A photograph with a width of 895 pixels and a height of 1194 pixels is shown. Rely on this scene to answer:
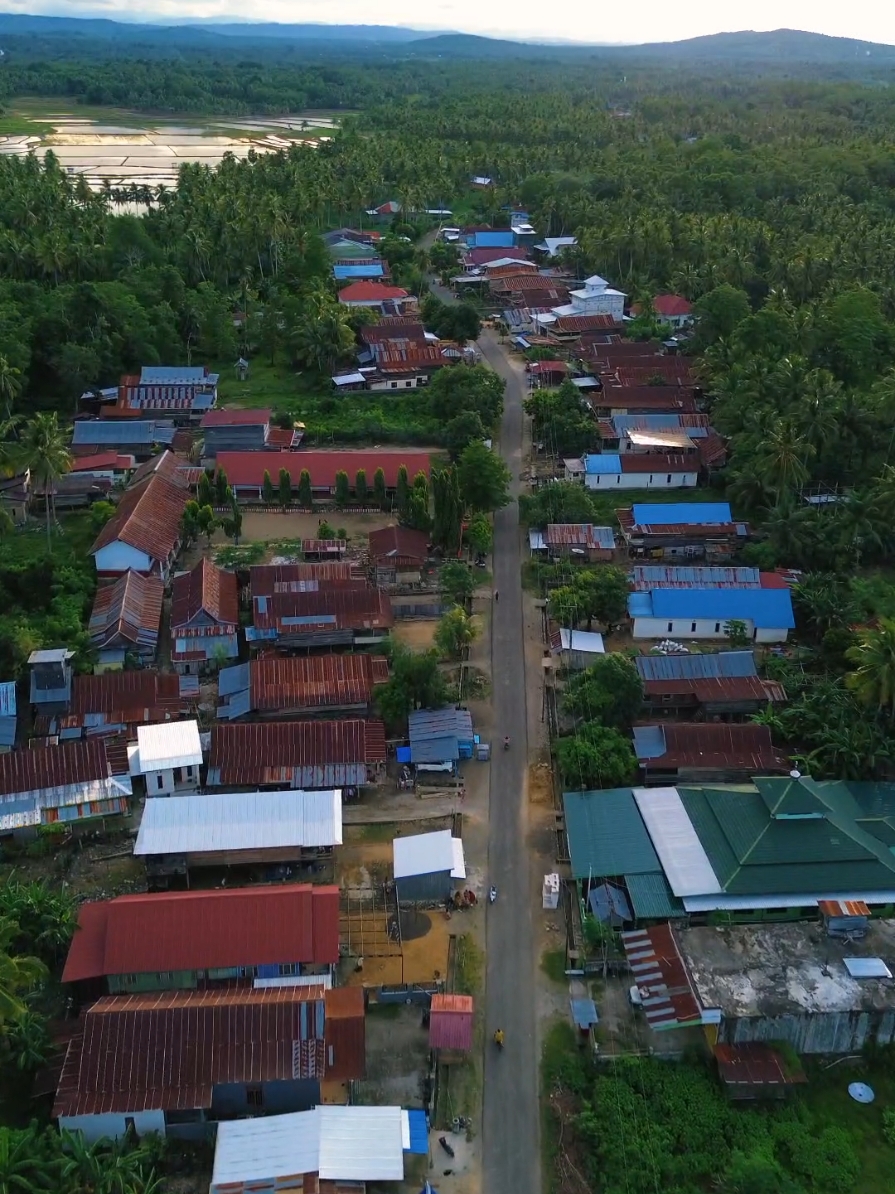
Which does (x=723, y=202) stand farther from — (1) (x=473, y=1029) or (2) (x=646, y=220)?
(1) (x=473, y=1029)

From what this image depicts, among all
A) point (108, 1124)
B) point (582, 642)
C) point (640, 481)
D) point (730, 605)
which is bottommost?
point (108, 1124)

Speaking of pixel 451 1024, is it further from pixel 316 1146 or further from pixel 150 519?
pixel 150 519

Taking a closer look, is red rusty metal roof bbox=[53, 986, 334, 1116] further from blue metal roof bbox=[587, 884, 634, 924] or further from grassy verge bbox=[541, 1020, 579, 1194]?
blue metal roof bbox=[587, 884, 634, 924]

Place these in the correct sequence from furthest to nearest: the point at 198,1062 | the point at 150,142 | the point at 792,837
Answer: the point at 150,142 → the point at 792,837 → the point at 198,1062

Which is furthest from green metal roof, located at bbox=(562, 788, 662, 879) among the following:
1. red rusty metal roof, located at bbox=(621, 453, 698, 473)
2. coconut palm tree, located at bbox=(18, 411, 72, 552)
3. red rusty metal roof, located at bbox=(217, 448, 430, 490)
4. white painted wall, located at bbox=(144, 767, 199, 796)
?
coconut palm tree, located at bbox=(18, 411, 72, 552)

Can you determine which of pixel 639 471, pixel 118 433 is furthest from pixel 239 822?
pixel 118 433

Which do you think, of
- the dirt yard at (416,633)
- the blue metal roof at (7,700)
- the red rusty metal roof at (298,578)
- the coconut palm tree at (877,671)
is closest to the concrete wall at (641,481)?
the dirt yard at (416,633)
